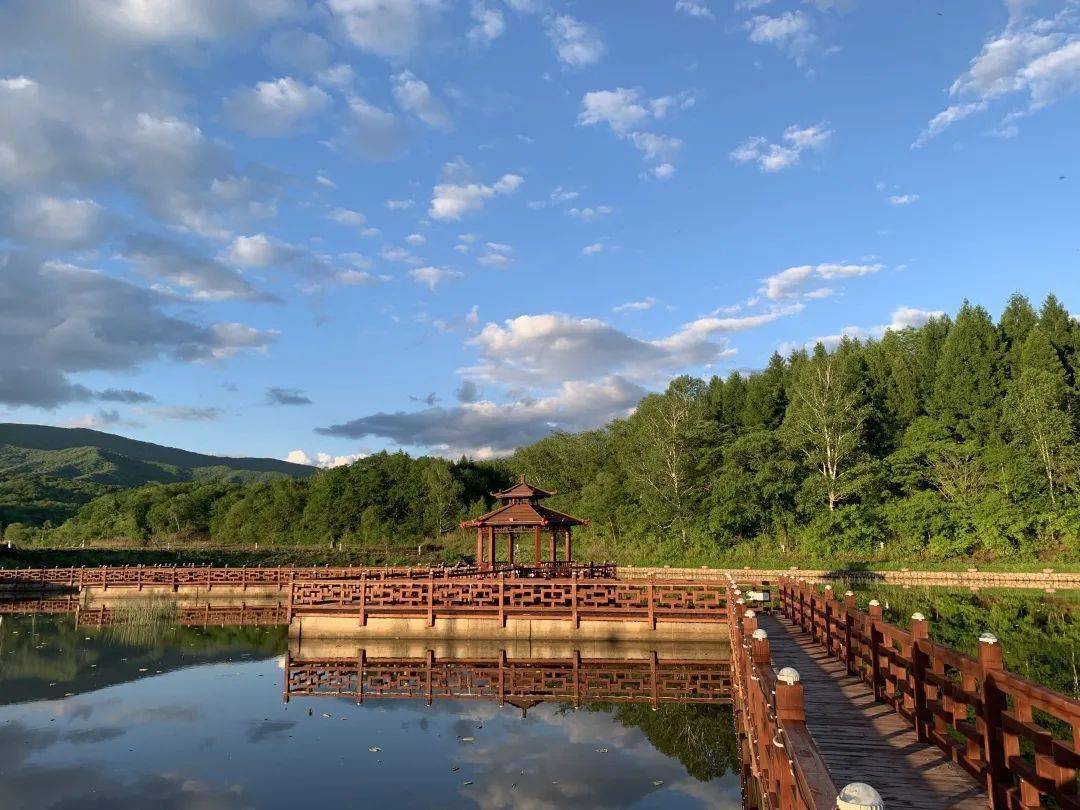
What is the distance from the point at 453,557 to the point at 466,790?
31.6 m

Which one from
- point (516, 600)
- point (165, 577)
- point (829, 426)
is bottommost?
point (165, 577)

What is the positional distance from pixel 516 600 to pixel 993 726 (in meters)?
15.5

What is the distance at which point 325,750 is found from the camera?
36.3 ft

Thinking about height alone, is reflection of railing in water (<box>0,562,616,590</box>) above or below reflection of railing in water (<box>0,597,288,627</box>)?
above

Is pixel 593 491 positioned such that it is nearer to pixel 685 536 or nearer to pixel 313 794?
pixel 685 536

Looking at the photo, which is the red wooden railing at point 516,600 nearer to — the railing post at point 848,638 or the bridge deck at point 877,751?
the railing post at point 848,638

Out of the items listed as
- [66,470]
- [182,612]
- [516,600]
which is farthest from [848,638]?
[66,470]

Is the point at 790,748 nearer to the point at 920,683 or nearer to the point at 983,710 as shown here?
the point at 983,710

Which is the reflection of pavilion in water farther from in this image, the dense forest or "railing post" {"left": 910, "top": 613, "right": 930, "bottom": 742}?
the dense forest

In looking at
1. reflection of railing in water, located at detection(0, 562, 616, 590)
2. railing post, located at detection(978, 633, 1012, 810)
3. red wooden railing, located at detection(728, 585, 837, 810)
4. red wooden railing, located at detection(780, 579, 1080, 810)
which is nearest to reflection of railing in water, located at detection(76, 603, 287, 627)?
reflection of railing in water, located at detection(0, 562, 616, 590)

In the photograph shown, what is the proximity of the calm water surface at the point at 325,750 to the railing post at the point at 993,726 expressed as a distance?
4.43 metres

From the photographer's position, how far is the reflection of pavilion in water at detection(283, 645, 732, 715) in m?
14.3

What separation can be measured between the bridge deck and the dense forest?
27962mm

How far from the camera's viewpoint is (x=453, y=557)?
40.5m
